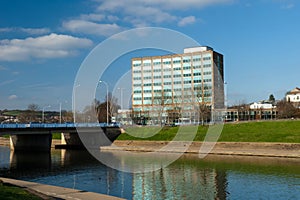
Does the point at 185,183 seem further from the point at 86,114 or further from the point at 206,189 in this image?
the point at 86,114

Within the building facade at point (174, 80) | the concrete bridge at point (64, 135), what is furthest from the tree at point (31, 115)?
the concrete bridge at point (64, 135)

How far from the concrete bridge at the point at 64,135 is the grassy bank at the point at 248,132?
4692 mm

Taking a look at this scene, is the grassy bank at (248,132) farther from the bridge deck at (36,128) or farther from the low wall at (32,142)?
the low wall at (32,142)

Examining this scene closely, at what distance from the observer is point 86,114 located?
154250mm

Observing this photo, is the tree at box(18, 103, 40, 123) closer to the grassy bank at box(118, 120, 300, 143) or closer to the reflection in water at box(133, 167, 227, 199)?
the grassy bank at box(118, 120, 300, 143)

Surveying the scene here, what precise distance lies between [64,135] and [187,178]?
6622 cm

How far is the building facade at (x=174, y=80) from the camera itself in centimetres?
15050

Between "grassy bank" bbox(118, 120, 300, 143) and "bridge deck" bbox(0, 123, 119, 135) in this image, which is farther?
"grassy bank" bbox(118, 120, 300, 143)

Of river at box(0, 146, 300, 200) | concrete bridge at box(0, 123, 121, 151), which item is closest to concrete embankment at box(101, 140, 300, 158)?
river at box(0, 146, 300, 200)

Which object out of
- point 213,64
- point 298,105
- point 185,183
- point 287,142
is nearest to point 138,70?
point 213,64

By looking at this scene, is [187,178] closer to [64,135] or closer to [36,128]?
[36,128]

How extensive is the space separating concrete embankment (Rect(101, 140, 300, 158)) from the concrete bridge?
7849 mm

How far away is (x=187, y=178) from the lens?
44938 mm

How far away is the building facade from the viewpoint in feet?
494
